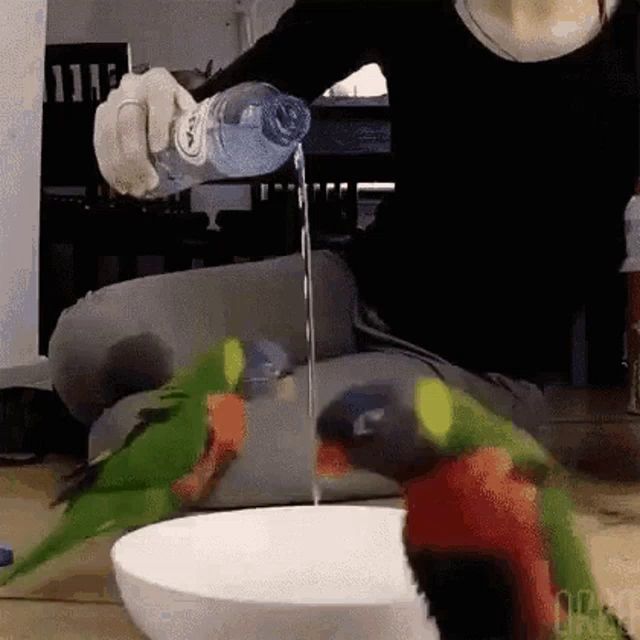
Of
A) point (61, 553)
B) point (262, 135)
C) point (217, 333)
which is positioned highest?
point (262, 135)

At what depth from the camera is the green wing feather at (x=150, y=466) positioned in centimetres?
58

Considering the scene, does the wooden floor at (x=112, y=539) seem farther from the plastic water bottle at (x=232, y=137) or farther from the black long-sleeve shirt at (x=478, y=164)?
the plastic water bottle at (x=232, y=137)

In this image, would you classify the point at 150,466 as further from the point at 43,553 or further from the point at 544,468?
the point at 544,468

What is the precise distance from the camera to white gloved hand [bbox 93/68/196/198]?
0.61 metres

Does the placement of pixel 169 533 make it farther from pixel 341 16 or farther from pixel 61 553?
pixel 341 16

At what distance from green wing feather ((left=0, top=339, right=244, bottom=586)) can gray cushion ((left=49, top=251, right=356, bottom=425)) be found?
0.01 m

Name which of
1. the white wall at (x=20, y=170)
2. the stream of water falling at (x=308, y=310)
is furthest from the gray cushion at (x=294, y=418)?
the white wall at (x=20, y=170)

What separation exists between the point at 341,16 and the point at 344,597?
0.32m

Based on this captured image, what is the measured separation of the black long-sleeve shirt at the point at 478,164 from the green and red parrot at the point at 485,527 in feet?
0.22

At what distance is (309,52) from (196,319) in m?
0.17

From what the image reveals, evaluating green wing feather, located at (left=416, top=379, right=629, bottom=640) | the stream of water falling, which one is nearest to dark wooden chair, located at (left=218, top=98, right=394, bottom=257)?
the stream of water falling

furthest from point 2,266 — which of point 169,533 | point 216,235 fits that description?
point 169,533

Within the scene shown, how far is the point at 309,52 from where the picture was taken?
0.61 metres

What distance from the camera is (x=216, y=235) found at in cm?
63
